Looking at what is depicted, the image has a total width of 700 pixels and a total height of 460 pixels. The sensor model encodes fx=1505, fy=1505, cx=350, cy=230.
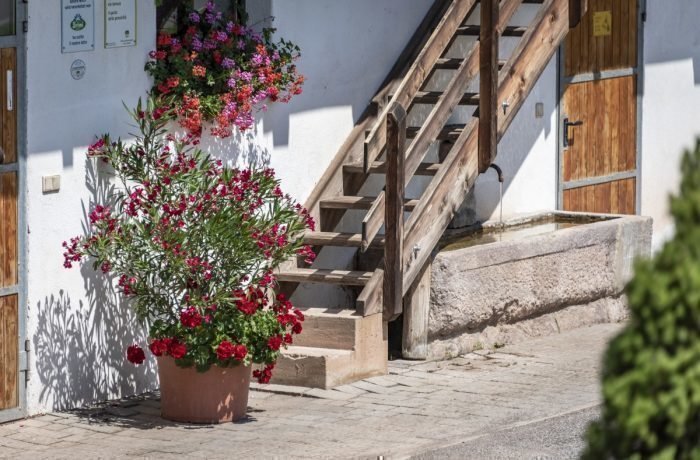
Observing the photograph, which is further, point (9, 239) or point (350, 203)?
point (350, 203)

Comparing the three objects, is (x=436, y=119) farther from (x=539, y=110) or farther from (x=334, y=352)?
(x=539, y=110)

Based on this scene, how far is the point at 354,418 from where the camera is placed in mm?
8531

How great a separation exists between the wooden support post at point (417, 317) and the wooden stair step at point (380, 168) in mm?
735

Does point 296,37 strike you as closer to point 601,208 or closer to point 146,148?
point 146,148

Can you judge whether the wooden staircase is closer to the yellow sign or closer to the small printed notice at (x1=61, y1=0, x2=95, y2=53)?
the yellow sign

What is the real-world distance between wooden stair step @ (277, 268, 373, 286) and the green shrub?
5600 millimetres

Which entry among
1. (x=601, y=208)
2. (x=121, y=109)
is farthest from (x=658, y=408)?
(x=601, y=208)

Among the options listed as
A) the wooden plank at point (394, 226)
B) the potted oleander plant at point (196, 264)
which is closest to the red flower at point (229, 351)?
the potted oleander plant at point (196, 264)

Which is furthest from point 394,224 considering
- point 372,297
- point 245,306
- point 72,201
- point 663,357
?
point 663,357

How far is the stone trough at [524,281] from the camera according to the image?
10.1 meters

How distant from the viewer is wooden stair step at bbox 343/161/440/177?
10.2 m

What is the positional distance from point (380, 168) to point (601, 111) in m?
3.52

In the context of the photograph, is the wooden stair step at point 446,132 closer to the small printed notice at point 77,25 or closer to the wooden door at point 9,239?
the small printed notice at point 77,25

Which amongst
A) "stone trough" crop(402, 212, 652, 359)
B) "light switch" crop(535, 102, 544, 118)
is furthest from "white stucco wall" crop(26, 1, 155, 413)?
"light switch" crop(535, 102, 544, 118)
